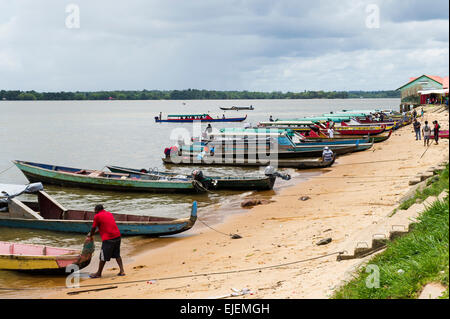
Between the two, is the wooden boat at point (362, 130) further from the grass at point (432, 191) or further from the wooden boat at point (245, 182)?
the grass at point (432, 191)

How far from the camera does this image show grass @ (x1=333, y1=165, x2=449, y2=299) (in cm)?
605

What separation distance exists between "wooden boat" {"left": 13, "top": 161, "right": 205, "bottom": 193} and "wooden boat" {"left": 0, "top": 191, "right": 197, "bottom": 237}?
674 centimetres

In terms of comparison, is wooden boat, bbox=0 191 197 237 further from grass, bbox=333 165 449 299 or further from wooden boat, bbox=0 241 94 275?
grass, bbox=333 165 449 299

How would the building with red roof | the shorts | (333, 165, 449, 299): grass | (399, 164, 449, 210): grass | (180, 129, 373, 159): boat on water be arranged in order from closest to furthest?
(333, 165, 449, 299): grass
(399, 164, 449, 210): grass
the shorts
(180, 129, 373, 159): boat on water
the building with red roof

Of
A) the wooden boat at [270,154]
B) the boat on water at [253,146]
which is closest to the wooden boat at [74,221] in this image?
the wooden boat at [270,154]

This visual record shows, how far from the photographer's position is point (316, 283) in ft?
25.3

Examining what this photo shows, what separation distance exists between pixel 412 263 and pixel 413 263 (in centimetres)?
4

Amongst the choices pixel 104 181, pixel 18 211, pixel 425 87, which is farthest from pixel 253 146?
pixel 425 87

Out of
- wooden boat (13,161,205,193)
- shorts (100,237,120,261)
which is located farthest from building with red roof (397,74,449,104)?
shorts (100,237,120,261)

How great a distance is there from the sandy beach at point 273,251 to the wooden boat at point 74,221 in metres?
0.70

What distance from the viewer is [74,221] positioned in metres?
15.7

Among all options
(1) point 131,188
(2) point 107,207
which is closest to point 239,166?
(1) point 131,188

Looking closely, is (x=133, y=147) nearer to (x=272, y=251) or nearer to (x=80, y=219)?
(x=80, y=219)

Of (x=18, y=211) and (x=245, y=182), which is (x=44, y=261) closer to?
(x=18, y=211)
